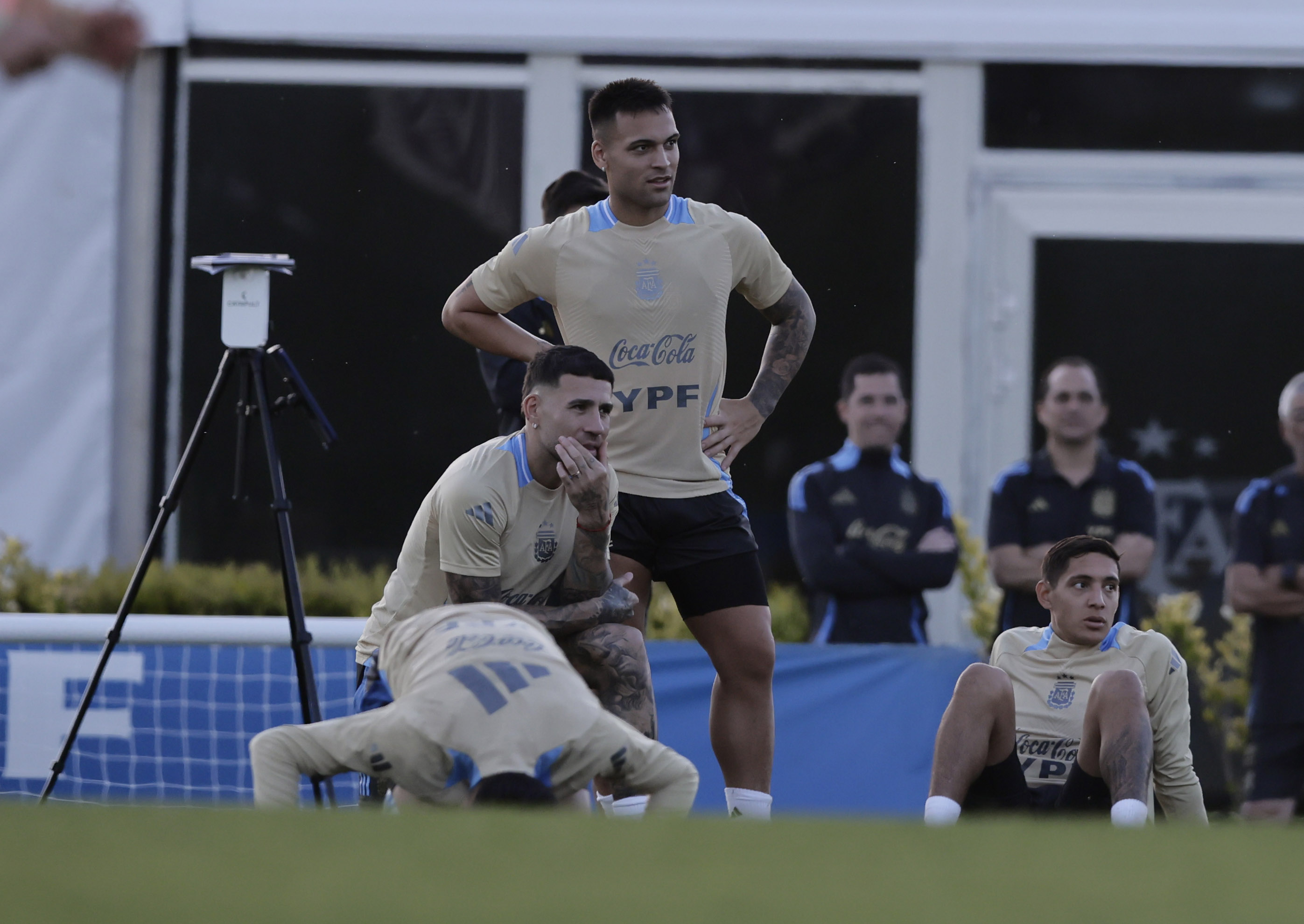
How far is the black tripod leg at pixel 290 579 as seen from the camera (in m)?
5.20

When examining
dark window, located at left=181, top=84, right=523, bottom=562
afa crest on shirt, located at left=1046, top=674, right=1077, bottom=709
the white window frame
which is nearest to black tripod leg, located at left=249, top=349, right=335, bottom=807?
afa crest on shirt, located at left=1046, top=674, right=1077, bottom=709

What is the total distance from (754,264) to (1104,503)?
2.18m

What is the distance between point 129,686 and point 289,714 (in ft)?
1.93

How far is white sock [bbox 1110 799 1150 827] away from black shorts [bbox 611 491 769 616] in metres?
1.13

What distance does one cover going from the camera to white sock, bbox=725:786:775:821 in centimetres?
471

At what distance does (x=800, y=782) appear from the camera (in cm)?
605

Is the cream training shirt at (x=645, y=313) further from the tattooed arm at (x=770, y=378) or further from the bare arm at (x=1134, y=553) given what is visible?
the bare arm at (x=1134, y=553)

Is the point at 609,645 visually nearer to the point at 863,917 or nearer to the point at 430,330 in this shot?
the point at 863,917

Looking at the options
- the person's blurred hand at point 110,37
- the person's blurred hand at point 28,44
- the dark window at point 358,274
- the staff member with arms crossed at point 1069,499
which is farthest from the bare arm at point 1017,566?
the person's blurred hand at point 28,44

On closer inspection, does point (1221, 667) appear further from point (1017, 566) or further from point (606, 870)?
point (606, 870)

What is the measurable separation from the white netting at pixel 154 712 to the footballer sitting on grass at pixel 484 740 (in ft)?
7.78

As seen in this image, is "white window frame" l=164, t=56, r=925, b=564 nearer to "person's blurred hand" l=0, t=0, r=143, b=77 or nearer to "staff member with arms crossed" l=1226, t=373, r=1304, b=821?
"staff member with arms crossed" l=1226, t=373, r=1304, b=821

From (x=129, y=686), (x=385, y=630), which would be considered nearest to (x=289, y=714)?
(x=129, y=686)

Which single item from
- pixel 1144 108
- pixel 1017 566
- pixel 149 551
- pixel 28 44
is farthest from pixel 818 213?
pixel 28 44
